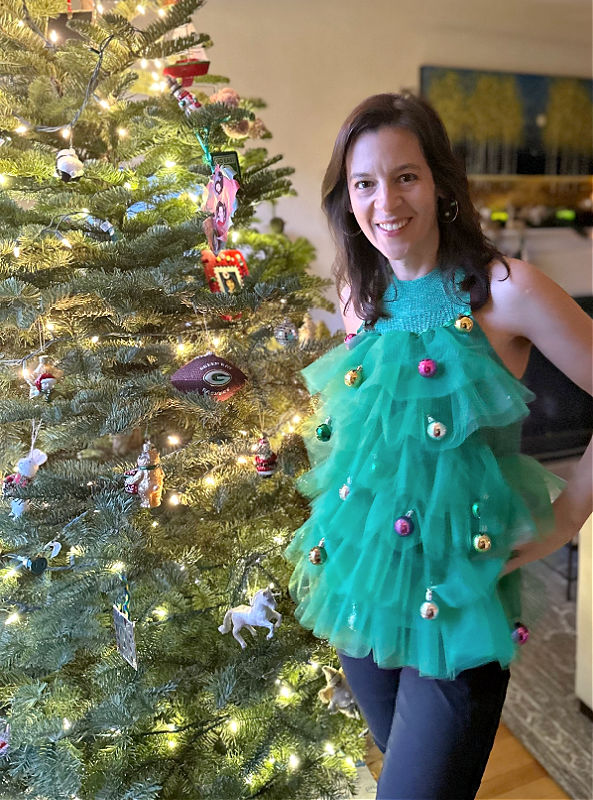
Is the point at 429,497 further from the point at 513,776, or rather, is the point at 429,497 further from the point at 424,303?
the point at 513,776

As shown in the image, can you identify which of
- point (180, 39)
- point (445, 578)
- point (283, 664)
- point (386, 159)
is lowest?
point (283, 664)

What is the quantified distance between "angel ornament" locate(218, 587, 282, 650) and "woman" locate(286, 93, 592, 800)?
14 centimetres

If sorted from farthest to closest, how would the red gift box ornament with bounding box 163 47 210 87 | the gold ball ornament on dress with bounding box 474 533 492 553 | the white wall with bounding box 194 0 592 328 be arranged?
the white wall with bounding box 194 0 592 328
the red gift box ornament with bounding box 163 47 210 87
the gold ball ornament on dress with bounding box 474 533 492 553

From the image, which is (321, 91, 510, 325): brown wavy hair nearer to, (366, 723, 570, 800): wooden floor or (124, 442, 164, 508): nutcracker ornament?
(124, 442, 164, 508): nutcracker ornament

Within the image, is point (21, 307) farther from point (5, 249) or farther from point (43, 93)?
point (43, 93)

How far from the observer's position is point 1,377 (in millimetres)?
1050

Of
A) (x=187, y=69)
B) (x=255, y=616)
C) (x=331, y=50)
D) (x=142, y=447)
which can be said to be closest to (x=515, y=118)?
(x=331, y=50)

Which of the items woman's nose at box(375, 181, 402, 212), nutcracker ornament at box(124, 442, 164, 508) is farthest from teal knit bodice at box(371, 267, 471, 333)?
nutcracker ornament at box(124, 442, 164, 508)

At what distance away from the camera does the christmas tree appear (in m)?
0.97

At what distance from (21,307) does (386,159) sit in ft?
1.97

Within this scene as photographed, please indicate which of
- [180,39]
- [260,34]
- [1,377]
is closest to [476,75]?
[260,34]

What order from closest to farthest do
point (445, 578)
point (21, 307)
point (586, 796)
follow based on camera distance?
point (445, 578) < point (21, 307) < point (586, 796)

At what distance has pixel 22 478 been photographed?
3.16 ft

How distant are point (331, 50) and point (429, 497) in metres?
2.70
